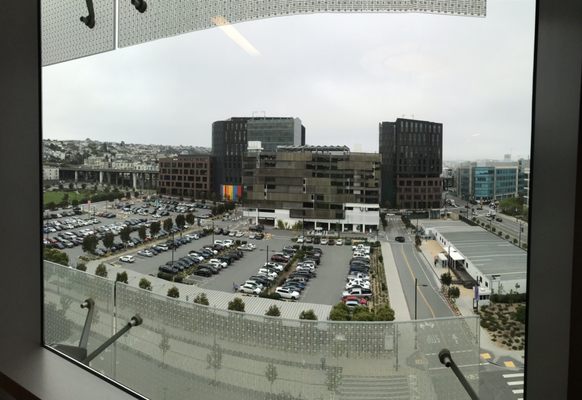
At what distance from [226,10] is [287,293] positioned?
88 cm

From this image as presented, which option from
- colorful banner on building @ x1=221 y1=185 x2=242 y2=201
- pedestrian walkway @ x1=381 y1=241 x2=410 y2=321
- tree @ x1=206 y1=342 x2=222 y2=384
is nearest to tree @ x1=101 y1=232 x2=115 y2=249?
colorful banner on building @ x1=221 y1=185 x2=242 y2=201

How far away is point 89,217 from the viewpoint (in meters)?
1.91

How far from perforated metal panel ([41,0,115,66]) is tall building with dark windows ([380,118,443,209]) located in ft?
3.35

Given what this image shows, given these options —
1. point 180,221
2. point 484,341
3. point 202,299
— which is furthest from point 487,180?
point 180,221

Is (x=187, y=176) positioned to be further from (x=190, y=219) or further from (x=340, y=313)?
(x=340, y=313)

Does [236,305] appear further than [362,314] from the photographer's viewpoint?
Yes

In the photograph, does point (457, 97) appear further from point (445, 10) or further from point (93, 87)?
point (93, 87)

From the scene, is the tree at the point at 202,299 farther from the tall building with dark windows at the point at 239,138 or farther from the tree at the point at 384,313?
the tree at the point at 384,313

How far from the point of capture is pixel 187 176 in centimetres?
158

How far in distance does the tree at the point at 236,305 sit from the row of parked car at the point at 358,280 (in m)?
0.36

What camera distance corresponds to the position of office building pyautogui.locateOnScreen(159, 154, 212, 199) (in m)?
1.52

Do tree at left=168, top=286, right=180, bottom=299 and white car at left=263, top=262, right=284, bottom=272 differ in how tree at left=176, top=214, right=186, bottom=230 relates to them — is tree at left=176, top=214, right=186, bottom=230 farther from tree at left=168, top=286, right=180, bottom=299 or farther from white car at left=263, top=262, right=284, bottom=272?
white car at left=263, top=262, right=284, bottom=272
